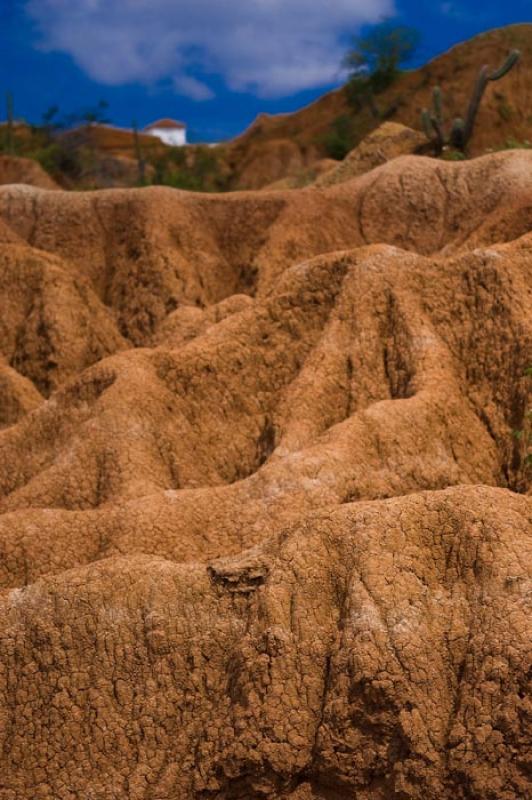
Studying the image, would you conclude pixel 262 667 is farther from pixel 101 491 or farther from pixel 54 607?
pixel 101 491

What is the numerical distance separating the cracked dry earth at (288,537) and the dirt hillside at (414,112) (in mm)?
17484

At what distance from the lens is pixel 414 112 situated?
3975cm

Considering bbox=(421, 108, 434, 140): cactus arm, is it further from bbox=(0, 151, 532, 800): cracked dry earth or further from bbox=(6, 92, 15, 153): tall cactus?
bbox=(6, 92, 15, 153): tall cactus

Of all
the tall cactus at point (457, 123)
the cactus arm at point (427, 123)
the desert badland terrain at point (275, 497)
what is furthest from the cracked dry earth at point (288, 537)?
the tall cactus at point (457, 123)

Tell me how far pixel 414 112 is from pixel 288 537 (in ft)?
115

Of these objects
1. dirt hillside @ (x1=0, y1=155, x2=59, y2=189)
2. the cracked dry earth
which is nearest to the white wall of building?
dirt hillside @ (x1=0, y1=155, x2=59, y2=189)

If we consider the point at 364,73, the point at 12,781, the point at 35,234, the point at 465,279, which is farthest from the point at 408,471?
the point at 364,73

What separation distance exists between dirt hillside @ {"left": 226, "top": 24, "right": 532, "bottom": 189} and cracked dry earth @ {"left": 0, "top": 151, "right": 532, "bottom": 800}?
17.5m

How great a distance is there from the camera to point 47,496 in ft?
33.7

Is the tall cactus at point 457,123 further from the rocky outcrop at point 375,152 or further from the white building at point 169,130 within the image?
the white building at point 169,130

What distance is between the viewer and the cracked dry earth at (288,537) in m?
6.13

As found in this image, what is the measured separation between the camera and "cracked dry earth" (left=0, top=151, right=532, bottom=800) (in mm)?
6133

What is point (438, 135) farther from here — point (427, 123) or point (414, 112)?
point (414, 112)

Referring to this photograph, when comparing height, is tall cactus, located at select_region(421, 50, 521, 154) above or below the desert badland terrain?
above
